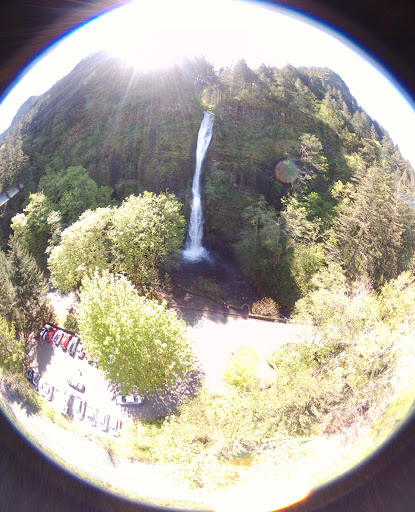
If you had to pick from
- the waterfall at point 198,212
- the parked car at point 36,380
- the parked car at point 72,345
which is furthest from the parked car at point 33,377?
the waterfall at point 198,212

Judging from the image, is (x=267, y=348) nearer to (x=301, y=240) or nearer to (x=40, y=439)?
(x=301, y=240)

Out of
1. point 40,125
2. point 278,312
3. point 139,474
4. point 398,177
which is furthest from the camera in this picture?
point 278,312

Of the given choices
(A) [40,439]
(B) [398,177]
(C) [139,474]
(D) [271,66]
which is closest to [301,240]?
(B) [398,177]

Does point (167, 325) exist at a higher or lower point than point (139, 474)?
higher

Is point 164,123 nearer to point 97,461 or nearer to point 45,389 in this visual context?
point 45,389

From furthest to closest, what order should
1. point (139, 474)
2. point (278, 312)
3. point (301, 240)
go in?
point (301, 240)
point (278, 312)
point (139, 474)

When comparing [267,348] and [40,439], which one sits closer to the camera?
[40,439]

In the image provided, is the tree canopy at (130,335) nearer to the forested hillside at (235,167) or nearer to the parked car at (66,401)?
the parked car at (66,401)

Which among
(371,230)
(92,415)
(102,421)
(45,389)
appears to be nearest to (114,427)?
(102,421)
